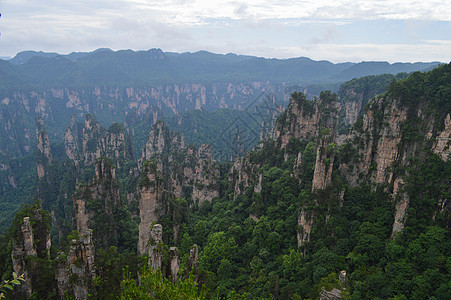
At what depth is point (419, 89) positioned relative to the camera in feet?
104

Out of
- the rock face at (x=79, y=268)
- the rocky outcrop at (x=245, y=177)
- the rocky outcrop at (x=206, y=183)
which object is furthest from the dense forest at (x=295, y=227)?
the rocky outcrop at (x=206, y=183)

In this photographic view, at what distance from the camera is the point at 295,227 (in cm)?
3444

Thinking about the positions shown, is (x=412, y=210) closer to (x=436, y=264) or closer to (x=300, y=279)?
(x=436, y=264)

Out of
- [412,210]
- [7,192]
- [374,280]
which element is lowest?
[7,192]

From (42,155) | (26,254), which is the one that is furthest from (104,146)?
(26,254)

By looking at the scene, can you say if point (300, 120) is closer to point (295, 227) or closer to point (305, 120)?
point (305, 120)

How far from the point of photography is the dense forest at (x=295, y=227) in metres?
22.9

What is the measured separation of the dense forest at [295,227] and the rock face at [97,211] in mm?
134

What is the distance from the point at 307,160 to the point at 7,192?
98.5 metres

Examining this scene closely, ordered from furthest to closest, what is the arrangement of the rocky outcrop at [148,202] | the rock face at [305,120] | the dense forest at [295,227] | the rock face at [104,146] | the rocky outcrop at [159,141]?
the rocky outcrop at [159,141]
the rock face at [104,146]
the rock face at [305,120]
the rocky outcrop at [148,202]
the dense forest at [295,227]

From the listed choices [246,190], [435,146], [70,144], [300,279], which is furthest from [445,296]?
[70,144]

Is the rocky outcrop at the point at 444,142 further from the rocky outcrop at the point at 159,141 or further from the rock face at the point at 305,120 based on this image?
the rocky outcrop at the point at 159,141

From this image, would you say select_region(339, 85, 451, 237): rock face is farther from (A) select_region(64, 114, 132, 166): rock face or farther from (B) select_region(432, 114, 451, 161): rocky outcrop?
(A) select_region(64, 114, 132, 166): rock face

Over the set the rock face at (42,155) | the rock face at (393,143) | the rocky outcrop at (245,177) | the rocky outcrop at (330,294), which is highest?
the rock face at (393,143)
